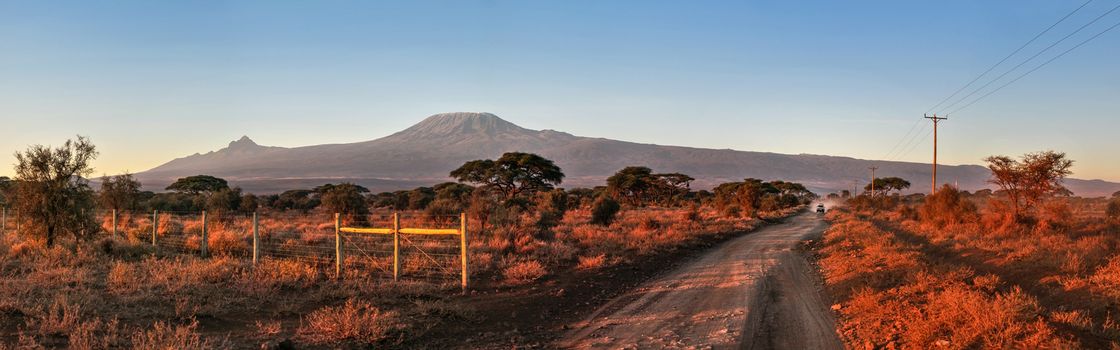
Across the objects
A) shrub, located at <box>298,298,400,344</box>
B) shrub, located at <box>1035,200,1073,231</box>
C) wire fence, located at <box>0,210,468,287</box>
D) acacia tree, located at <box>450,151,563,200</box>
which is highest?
acacia tree, located at <box>450,151,563,200</box>

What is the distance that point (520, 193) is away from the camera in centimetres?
4962

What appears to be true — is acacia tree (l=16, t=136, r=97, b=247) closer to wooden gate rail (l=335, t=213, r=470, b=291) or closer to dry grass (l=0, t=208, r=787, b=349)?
dry grass (l=0, t=208, r=787, b=349)

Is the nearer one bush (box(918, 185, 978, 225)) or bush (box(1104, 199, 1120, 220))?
bush (box(1104, 199, 1120, 220))

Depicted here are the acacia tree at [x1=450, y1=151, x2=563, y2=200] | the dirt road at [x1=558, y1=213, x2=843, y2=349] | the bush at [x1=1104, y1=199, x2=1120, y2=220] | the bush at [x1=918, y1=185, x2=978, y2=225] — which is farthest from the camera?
the acacia tree at [x1=450, y1=151, x2=563, y2=200]

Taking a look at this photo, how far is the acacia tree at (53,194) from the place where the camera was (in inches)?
623

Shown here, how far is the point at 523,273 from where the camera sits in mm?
12844

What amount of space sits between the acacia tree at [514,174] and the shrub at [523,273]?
33324mm

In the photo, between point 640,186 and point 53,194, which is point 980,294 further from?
point 640,186

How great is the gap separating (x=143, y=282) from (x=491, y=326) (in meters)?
7.61

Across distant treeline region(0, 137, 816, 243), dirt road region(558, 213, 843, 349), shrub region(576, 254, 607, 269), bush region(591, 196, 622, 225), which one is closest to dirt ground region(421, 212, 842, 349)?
dirt road region(558, 213, 843, 349)

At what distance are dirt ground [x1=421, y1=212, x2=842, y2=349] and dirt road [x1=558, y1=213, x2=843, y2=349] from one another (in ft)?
0.05

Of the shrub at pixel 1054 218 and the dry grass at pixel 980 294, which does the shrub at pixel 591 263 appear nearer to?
the dry grass at pixel 980 294

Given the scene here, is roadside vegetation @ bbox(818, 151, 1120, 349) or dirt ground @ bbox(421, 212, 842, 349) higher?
roadside vegetation @ bbox(818, 151, 1120, 349)

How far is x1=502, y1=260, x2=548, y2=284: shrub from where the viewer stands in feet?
41.4
